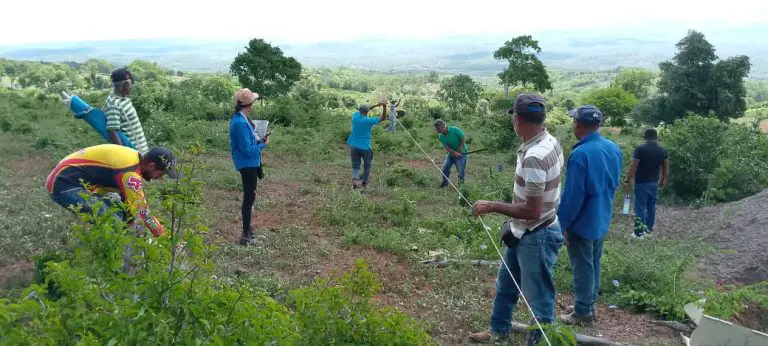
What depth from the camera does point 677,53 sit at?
87.8 feet

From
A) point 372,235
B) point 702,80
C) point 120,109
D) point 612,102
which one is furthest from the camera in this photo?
point 612,102

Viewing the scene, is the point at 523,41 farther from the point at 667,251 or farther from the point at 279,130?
the point at 667,251

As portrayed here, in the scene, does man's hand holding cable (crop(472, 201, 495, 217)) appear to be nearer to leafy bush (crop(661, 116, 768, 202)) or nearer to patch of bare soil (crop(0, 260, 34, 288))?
patch of bare soil (crop(0, 260, 34, 288))

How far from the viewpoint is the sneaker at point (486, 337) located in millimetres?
4086

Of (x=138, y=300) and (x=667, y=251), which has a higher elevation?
(x=138, y=300)

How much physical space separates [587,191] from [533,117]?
1160 millimetres

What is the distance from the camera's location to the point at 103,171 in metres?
3.60

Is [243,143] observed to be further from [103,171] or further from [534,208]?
[534,208]

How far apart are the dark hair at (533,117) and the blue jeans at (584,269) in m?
1.37

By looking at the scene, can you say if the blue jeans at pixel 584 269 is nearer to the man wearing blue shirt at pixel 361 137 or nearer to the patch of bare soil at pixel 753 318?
the patch of bare soil at pixel 753 318

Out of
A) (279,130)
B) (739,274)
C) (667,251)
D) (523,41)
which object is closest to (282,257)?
(667,251)

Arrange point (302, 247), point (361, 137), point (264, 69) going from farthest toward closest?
1. point (264, 69)
2. point (361, 137)
3. point (302, 247)

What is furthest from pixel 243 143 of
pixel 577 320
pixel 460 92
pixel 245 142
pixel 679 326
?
pixel 460 92

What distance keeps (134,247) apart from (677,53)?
97.2 ft
